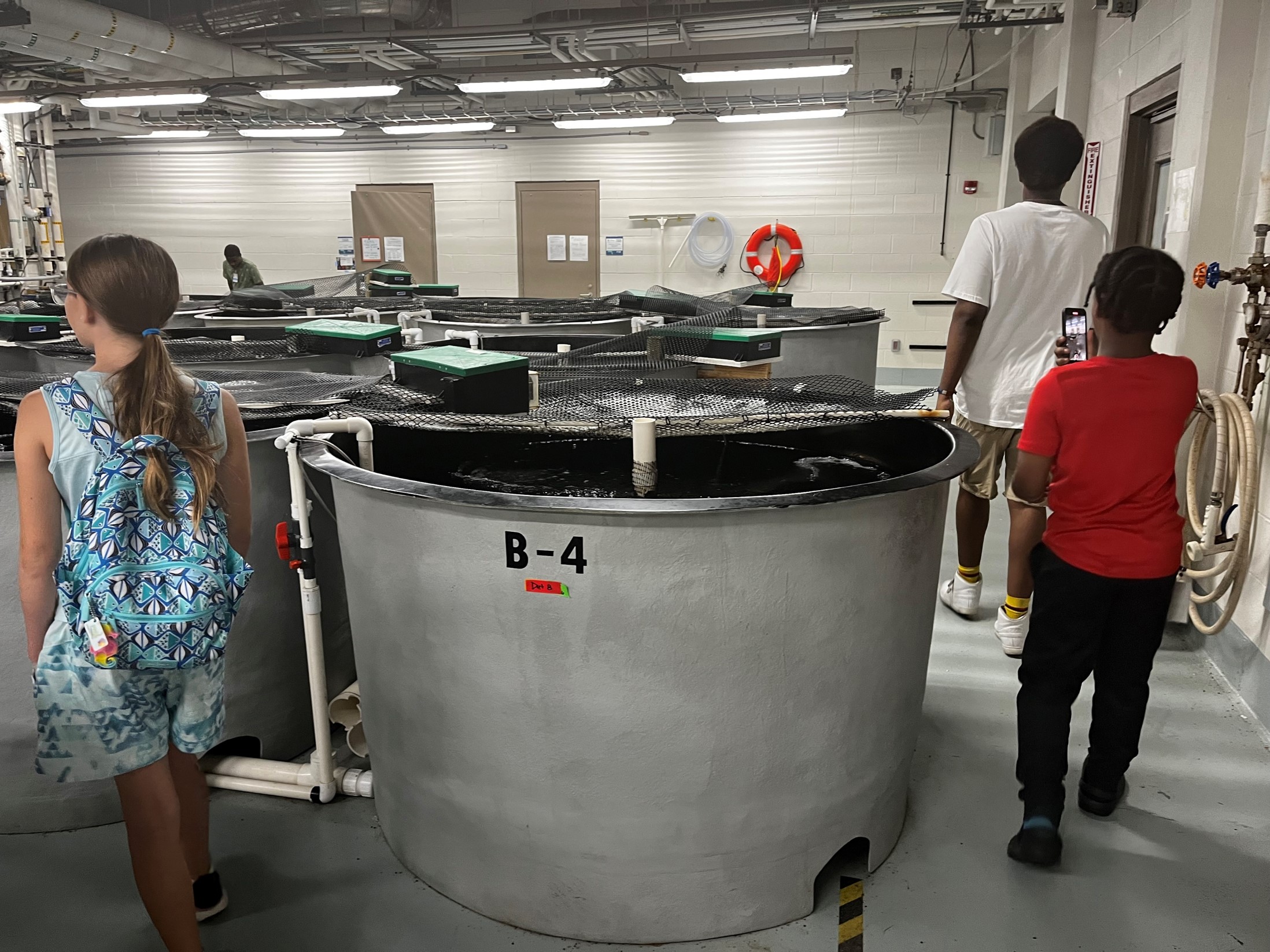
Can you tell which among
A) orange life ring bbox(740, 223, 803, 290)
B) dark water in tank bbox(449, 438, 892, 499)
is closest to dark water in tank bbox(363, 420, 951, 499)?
dark water in tank bbox(449, 438, 892, 499)

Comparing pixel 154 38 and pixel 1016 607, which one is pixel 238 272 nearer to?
pixel 154 38

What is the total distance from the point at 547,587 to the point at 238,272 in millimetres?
8556

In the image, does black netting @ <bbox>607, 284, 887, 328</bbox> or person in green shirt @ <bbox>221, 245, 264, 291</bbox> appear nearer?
black netting @ <bbox>607, 284, 887, 328</bbox>

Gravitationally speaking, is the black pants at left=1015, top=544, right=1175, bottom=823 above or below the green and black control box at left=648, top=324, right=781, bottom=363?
below

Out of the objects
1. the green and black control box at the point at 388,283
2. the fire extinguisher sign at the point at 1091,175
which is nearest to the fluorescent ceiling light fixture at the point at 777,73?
the fire extinguisher sign at the point at 1091,175

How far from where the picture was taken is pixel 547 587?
1.47 metres

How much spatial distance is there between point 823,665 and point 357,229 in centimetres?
993

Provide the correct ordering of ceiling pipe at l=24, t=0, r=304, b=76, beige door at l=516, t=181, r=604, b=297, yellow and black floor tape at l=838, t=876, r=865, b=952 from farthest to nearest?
beige door at l=516, t=181, r=604, b=297 < ceiling pipe at l=24, t=0, r=304, b=76 < yellow and black floor tape at l=838, t=876, r=865, b=952

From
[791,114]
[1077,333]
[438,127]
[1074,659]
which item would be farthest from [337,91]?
[1074,659]

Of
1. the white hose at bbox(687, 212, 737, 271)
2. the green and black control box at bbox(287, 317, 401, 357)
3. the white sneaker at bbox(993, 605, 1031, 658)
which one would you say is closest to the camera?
the white sneaker at bbox(993, 605, 1031, 658)

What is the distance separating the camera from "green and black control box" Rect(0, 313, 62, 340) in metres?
4.11

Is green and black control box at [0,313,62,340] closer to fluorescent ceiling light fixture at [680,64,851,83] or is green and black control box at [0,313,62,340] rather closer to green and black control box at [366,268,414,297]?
green and black control box at [366,268,414,297]

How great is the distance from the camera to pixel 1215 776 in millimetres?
2160

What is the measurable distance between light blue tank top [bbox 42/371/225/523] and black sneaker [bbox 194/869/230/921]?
2.57ft
